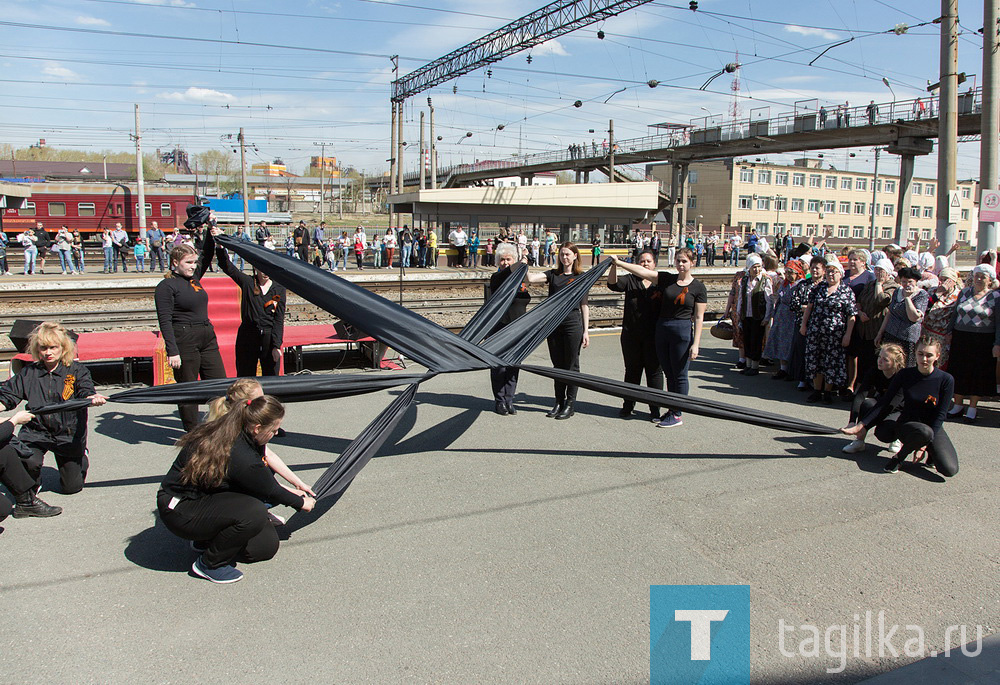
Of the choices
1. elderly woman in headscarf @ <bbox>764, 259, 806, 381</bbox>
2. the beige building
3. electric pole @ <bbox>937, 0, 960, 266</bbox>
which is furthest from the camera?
the beige building

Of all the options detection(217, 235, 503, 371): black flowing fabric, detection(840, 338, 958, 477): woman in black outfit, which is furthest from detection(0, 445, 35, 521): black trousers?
detection(840, 338, 958, 477): woman in black outfit

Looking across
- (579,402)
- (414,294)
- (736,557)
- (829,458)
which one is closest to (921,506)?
(829,458)

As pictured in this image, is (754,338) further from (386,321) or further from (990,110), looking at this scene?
(990,110)

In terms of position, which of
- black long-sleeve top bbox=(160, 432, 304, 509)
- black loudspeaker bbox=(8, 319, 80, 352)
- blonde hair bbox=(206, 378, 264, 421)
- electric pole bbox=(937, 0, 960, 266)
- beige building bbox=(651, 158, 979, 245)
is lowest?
black long-sleeve top bbox=(160, 432, 304, 509)

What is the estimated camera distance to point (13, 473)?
459 centimetres

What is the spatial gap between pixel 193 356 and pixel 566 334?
361 cm

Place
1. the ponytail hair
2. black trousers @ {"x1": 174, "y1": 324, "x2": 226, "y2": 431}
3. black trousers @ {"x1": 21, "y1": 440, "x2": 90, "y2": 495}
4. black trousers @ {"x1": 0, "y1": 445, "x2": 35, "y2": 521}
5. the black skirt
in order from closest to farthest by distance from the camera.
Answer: the ponytail hair < black trousers @ {"x1": 0, "y1": 445, "x2": 35, "y2": 521} < black trousers @ {"x1": 21, "y1": 440, "x2": 90, "y2": 495} < black trousers @ {"x1": 174, "y1": 324, "x2": 226, "y2": 431} < the black skirt

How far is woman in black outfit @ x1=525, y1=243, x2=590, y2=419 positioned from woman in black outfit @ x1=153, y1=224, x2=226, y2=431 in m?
3.36

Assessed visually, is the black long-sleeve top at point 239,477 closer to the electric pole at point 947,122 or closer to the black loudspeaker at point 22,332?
the black loudspeaker at point 22,332

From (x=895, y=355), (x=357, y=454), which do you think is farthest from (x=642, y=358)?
(x=357, y=454)

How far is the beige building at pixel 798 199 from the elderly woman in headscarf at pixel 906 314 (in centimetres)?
6152

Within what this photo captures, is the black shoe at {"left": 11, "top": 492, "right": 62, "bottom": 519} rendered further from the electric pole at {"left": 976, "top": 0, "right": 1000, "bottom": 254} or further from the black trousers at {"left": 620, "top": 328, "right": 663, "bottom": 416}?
the electric pole at {"left": 976, "top": 0, "right": 1000, "bottom": 254}

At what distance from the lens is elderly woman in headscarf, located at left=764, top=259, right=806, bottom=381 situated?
8.98 meters

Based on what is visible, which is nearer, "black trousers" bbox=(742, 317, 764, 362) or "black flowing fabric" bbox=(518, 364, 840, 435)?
"black flowing fabric" bbox=(518, 364, 840, 435)
